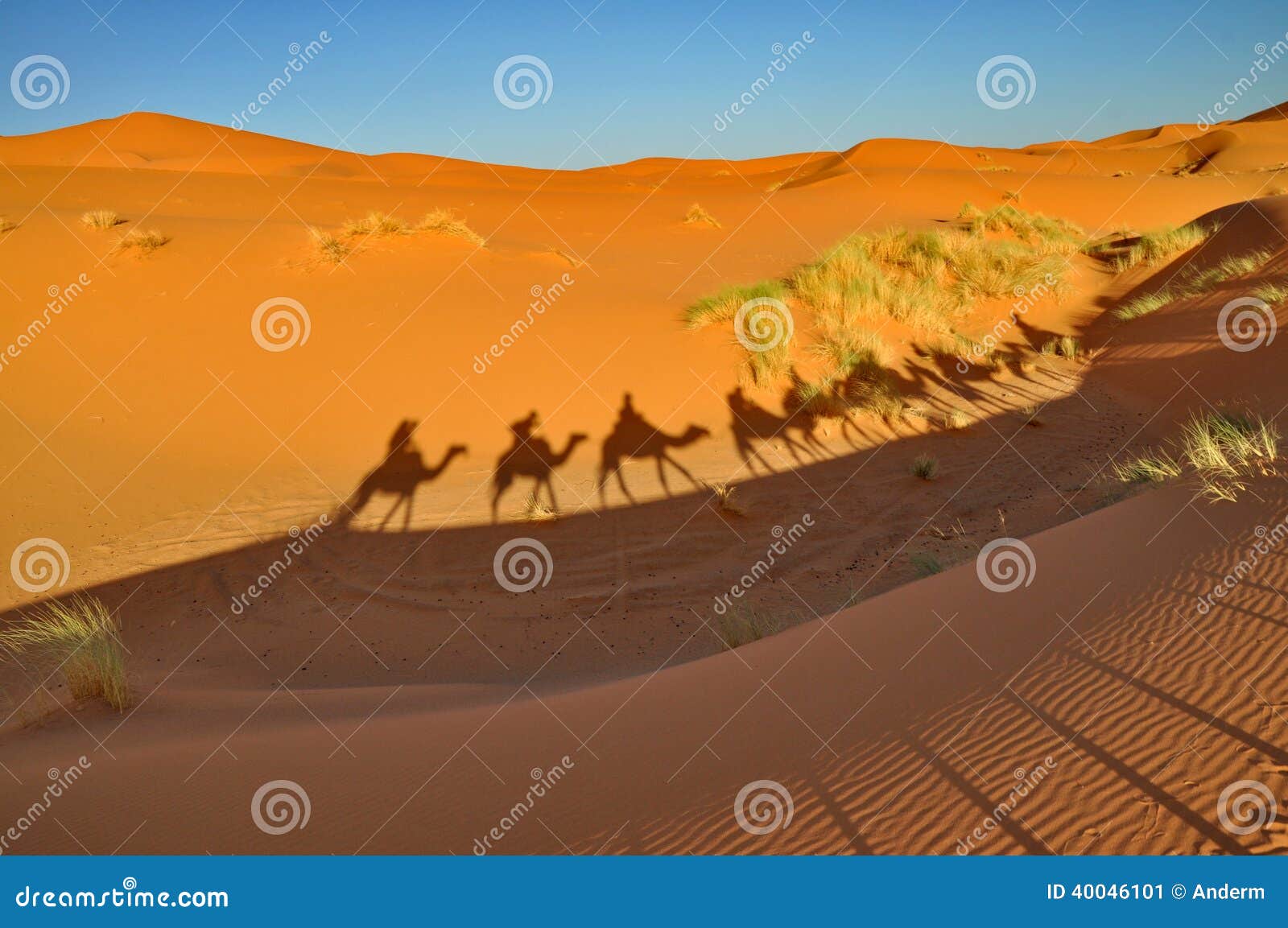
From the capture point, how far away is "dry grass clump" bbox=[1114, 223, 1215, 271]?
55.1ft

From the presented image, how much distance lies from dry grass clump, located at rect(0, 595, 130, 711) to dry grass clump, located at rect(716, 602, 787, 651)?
160 inches

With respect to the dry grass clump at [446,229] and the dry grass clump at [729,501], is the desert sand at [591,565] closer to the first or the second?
the dry grass clump at [729,501]

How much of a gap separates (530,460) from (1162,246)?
50.4 ft

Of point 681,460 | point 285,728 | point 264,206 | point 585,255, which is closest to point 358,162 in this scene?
point 264,206

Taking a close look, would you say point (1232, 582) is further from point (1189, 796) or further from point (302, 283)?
point (302, 283)

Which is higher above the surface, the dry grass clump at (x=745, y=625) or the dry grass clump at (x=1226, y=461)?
the dry grass clump at (x=1226, y=461)

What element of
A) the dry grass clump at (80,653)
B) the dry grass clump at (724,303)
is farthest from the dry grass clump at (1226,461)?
the dry grass clump at (80,653)

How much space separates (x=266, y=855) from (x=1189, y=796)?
3503mm

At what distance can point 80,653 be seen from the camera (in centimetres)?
500

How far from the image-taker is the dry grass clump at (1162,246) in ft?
55.1

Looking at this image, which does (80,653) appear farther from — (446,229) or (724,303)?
(446,229)

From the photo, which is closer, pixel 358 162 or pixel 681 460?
pixel 681 460

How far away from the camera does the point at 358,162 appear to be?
60031mm

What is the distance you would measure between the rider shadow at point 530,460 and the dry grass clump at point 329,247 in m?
5.02
